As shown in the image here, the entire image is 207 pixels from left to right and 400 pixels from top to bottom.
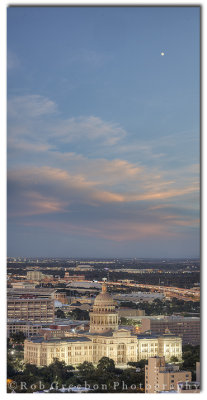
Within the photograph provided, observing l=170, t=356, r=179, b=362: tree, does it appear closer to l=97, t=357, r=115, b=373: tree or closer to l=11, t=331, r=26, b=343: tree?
l=97, t=357, r=115, b=373: tree

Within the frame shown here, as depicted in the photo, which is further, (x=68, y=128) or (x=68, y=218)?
(x=68, y=218)

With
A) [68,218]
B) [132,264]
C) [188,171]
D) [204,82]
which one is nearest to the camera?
[204,82]

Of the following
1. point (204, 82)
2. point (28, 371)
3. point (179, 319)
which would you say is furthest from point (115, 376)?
point (179, 319)

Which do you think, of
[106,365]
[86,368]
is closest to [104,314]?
[106,365]

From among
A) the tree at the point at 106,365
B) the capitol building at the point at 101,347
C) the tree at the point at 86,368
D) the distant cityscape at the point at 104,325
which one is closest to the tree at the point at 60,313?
the distant cityscape at the point at 104,325

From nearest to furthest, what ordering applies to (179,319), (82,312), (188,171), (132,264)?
1. (188,171)
2. (132,264)
3. (179,319)
4. (82,312)

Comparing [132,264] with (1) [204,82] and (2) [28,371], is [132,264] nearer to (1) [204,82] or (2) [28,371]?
Result: (2) [28,371]

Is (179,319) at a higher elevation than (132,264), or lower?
lower

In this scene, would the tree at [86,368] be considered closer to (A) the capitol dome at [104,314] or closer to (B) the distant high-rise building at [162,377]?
(B) the distant high-rise building at [162,377]
